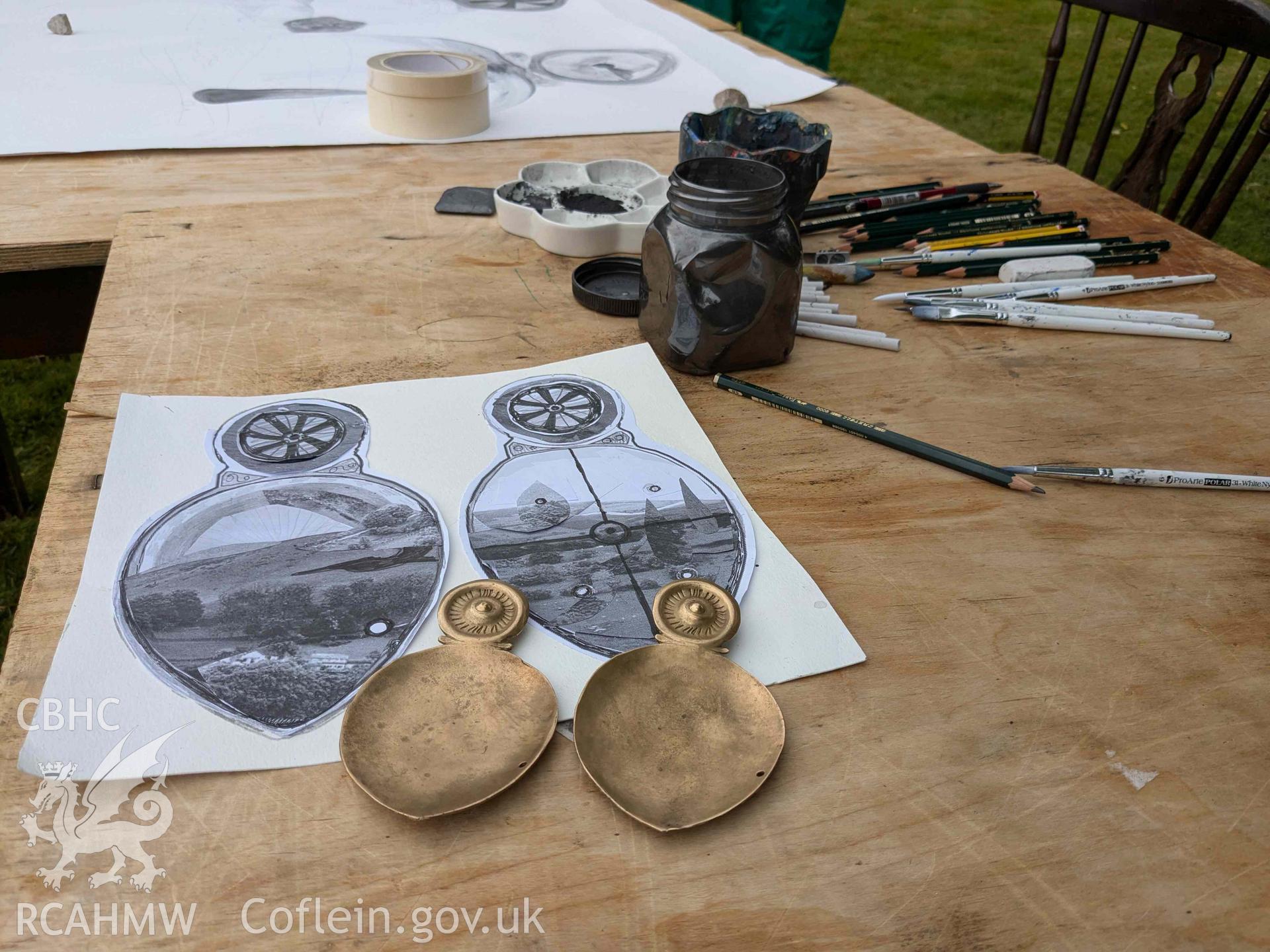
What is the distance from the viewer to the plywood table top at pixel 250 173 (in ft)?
3.30

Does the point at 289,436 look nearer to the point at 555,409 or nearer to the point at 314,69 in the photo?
the point at 555,409

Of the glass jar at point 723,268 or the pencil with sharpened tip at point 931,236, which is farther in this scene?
the pencil with sharpened tip at point 931,236

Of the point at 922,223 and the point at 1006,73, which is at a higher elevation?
the point at 922,223

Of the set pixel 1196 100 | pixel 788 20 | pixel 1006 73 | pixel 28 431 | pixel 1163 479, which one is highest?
pixel 1196 100

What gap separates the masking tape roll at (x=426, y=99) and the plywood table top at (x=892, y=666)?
412 millimetres

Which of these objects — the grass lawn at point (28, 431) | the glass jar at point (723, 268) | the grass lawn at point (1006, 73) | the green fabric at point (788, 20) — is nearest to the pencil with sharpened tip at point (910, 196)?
the glass jar at point (723, 268)

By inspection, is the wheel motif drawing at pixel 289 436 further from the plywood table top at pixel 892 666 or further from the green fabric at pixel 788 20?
the green fabric at pixel 788 20

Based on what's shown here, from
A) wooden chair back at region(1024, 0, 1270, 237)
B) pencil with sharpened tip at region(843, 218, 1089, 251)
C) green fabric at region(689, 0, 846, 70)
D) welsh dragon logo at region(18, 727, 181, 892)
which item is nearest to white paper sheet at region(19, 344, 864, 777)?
welsh dragon logo at region(18, 727, 181, 892)

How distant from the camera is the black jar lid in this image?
0.90 metres

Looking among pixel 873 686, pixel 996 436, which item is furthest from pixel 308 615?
pixel 996 436

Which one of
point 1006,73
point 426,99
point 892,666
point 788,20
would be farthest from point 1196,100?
point 1006,73

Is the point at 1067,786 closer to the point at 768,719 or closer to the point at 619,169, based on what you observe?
the point at 768,719

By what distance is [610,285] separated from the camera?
0.96m

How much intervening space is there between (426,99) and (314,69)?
1.25 ft
